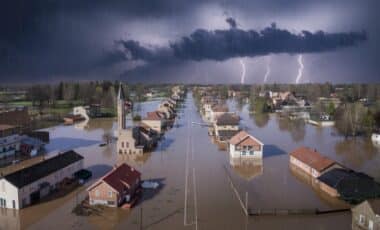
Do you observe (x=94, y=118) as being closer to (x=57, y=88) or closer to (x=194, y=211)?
(x=57, y=88)

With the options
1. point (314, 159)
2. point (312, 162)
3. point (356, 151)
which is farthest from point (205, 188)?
point (356, 151)

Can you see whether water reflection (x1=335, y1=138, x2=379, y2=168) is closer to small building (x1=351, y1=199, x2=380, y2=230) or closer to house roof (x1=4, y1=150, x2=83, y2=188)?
small building (x1=351, y1=199, x2=380, y2=230)

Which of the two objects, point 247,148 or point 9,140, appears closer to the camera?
point 247,148

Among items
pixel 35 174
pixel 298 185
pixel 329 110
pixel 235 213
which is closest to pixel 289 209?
pixel 235 213

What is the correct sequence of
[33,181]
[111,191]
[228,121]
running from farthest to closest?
1. [228,121]
2. [33,181]
3. [111,191]

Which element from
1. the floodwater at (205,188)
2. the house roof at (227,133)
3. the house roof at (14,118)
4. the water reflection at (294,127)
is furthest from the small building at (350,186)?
the house roof at (14,118)

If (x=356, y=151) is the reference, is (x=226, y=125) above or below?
above

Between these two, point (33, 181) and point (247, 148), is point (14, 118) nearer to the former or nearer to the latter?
point (33, 181)
